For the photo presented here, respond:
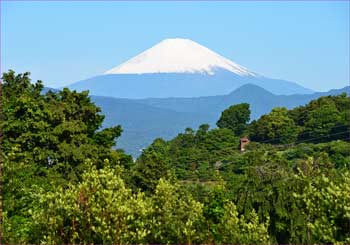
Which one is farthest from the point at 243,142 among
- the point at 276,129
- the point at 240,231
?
the point at 240,231

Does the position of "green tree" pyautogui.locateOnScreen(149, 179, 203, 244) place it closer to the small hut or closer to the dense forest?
the dense forest

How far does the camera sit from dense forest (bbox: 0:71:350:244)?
14.4 meters

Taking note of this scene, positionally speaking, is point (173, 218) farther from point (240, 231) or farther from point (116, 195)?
point (116, 195)

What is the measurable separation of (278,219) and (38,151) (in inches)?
493

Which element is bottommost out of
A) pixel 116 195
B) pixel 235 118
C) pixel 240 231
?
pixel 240 231

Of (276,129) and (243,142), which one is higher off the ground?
(276,129)

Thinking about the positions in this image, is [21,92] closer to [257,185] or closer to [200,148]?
[257,185]

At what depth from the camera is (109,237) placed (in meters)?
13.9

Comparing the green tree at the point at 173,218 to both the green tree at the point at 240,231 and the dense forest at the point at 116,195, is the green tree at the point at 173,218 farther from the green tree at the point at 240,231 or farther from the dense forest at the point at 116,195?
the green tree at the point at 240,231

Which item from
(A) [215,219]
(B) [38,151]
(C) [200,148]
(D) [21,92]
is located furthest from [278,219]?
(C) [200,148]

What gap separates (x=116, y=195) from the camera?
1469 centimetres

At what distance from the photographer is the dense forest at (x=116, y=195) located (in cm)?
1436

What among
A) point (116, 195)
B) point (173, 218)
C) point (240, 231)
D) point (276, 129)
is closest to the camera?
point (116, 195)

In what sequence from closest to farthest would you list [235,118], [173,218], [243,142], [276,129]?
1. [173,218]
2. [243,142]
3. [276,129]
4. [235,118]
